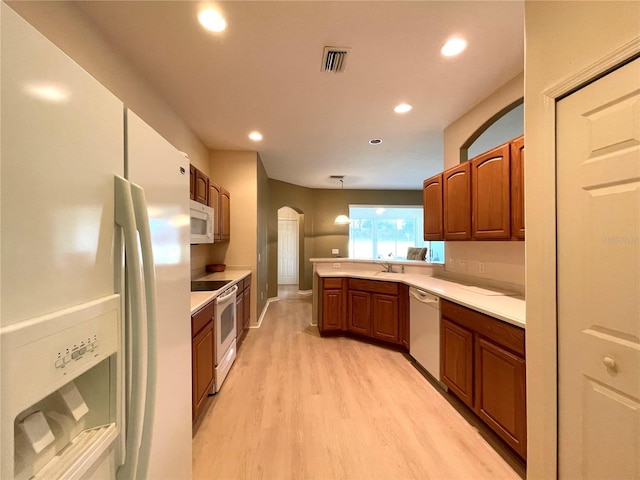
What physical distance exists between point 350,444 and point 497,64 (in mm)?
3037

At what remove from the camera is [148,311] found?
740mm

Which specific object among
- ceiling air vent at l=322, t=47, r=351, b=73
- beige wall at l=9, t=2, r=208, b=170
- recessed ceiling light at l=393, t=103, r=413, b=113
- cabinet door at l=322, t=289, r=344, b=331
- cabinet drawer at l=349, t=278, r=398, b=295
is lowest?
cabinet door at l=322, t=289, r=344, b=331

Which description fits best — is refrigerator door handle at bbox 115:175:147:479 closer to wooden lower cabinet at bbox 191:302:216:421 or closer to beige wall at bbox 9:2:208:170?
wooden lower cabinet at bbox 191:302:216:421

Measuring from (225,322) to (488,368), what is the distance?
2.26m

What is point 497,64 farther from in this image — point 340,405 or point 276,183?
point 276,183

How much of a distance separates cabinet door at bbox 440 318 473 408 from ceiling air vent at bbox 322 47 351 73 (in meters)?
2.28

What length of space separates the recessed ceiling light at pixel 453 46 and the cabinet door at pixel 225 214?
2963 millimetres

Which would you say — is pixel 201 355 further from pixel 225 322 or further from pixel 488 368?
pixel 488 368

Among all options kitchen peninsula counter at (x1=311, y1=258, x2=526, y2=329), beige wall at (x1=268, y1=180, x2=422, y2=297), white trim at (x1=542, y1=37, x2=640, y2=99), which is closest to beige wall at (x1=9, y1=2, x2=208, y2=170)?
white trim at (x1=542, y1=37, x2=640, y2=99)

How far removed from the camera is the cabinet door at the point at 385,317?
327 cm

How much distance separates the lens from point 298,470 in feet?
5.24

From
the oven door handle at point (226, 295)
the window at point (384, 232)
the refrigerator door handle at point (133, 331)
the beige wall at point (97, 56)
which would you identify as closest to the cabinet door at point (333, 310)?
the oven door handle at point (226, 295)

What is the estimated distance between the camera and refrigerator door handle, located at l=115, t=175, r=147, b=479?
2.17 ft

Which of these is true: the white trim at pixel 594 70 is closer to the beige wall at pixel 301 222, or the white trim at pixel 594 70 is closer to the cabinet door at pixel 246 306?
the cabinet door at pixel 246 306
